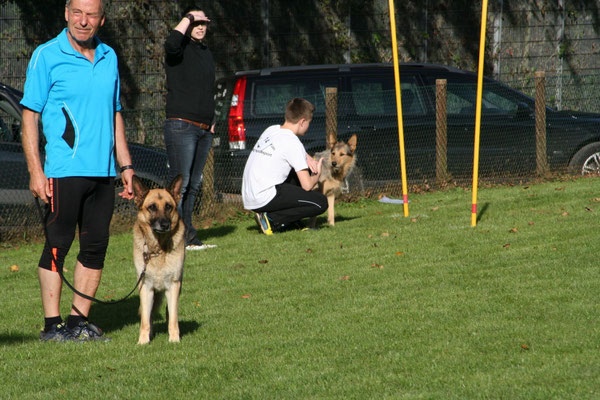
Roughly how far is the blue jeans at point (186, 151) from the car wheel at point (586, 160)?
680 centimetres

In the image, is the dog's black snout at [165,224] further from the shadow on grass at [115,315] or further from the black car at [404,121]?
the black car at [404,121]

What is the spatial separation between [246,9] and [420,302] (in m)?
11.7

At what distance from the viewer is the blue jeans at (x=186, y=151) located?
770cm

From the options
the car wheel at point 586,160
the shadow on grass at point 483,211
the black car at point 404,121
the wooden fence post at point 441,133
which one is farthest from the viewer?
the car wheel at point 586,160

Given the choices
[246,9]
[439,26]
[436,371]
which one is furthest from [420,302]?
[439,26]

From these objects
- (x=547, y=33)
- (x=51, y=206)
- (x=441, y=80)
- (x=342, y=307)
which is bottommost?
(x=342, y=307)

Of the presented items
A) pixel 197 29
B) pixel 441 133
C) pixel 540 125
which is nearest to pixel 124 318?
pixel 197 29

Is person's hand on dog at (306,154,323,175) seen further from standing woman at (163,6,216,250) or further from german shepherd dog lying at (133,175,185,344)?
german shepherd dog lying at (133,175,185,344)

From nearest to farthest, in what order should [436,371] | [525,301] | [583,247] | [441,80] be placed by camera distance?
[436,371] < [525,301] < [583,247] < [441,80]

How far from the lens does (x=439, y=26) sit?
18250 millimetres

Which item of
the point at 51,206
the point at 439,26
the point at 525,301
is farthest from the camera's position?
the point at 439,26

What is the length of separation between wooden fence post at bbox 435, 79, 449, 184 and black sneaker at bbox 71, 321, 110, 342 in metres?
7.43

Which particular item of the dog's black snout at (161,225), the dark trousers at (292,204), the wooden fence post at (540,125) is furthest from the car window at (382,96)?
the dog's black snout at (161,225)

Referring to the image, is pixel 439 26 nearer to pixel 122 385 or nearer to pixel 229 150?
pixel 229 150
